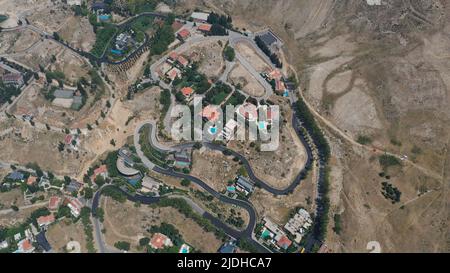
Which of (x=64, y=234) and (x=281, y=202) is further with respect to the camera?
(x=281, y=202)

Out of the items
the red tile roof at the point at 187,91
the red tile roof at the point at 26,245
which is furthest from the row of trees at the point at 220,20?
the red tile roof at the point at 26,245

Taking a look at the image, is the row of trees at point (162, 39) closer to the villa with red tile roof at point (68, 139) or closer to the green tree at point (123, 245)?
the villa with red tile roof at point (68, 139)

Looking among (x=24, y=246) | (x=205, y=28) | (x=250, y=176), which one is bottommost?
(x=24, y=246)

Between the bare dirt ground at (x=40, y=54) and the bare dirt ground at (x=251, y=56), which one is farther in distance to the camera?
the bare dirt ground at (x=251, y=56)

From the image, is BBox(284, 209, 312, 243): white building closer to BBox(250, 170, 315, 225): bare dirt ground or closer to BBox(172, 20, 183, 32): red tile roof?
BBox(250, 170, 315, 225): bare dirt ground

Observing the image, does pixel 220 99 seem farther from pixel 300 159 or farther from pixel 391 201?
pixel 391 201

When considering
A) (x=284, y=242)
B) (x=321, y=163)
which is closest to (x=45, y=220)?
(x=284, y=242)

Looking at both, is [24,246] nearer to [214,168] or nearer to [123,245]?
[123,245]
